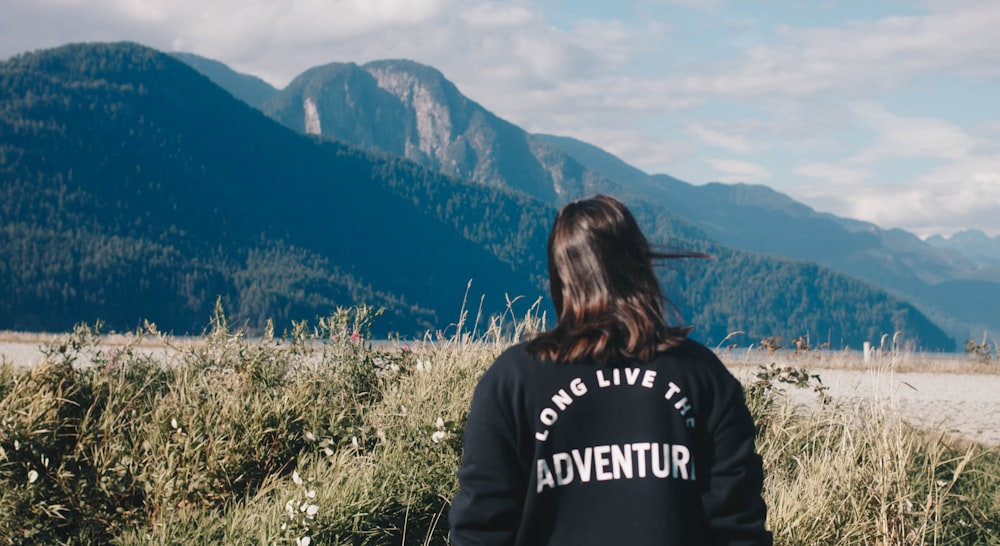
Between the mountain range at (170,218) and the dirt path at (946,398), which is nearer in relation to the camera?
the dirt path at (946,398)

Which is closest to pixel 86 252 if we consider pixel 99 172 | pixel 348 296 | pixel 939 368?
pixel 99 172

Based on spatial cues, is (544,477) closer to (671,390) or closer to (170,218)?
(671,390)

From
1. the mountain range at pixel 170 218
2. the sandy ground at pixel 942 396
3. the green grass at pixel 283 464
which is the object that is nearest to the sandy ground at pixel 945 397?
the sandy ground at pixel 942 396

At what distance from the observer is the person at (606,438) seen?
204 centimetres

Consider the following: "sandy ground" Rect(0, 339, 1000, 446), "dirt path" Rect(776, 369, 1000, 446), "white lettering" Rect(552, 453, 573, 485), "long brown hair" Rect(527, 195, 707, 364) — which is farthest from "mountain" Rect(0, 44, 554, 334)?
"white lettering" Rect(552, 453, 573, 485)

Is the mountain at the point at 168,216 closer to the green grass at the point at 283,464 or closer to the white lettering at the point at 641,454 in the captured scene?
the green grass at the point at 283,464

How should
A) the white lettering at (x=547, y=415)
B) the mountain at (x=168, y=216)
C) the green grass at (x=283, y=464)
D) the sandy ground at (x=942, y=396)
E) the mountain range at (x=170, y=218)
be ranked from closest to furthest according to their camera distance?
the white lettering at (x=547, y=415), the green grass at (x=283, y=464), the sandy ground at (x=942, y=396), the mountain range at (x=170, y=218), the mountain at (x=168, y=216)

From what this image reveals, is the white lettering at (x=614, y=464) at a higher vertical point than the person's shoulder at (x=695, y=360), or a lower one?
lower

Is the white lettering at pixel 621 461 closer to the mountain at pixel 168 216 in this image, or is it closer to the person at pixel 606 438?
the person at pixel 606 438

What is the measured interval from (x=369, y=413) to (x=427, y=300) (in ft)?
585

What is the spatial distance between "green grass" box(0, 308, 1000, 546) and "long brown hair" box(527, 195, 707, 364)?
7.03 ft

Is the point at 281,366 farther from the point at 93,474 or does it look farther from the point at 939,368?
the point at 939,368

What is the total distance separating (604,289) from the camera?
A: 2160 mm

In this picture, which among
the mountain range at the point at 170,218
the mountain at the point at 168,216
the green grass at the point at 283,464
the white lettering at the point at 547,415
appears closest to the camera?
the white lettering at the point at 547,415
